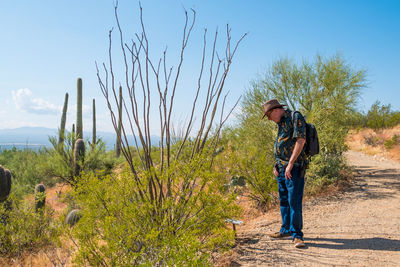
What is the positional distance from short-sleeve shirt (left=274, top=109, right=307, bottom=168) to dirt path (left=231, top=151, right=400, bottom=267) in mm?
1076

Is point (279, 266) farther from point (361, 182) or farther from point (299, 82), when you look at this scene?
point (299, 82)

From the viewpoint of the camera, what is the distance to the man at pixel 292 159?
11.1 feet

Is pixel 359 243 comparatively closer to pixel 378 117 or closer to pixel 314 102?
pixel 314 102

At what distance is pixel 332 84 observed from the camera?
31.8ft

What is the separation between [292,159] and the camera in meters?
3.35

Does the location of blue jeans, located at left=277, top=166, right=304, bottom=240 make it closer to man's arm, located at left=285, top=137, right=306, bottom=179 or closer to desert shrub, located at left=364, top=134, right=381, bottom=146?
man's arm, located at left=285, top=137, right=306, bottom=179

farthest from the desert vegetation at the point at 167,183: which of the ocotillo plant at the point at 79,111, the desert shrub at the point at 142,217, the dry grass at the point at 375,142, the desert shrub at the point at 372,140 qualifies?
the desert shrub at the point at 372,140

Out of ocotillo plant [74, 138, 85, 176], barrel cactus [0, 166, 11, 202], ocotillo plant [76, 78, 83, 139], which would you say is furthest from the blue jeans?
ocotillo plant [76, 78, 83, 139]

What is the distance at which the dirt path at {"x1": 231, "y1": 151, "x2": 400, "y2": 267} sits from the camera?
3379 mm

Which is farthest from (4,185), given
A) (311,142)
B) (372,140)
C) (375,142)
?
(372,140)

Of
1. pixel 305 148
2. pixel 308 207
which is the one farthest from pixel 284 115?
pixel 308 207

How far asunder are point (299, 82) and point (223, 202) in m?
8.03

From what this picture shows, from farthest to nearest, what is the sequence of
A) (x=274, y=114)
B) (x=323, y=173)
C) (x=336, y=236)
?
1. (x=323, y=173)
2. (x=336, y=236)
3. (x=274, y=114)

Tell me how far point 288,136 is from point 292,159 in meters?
0.31
